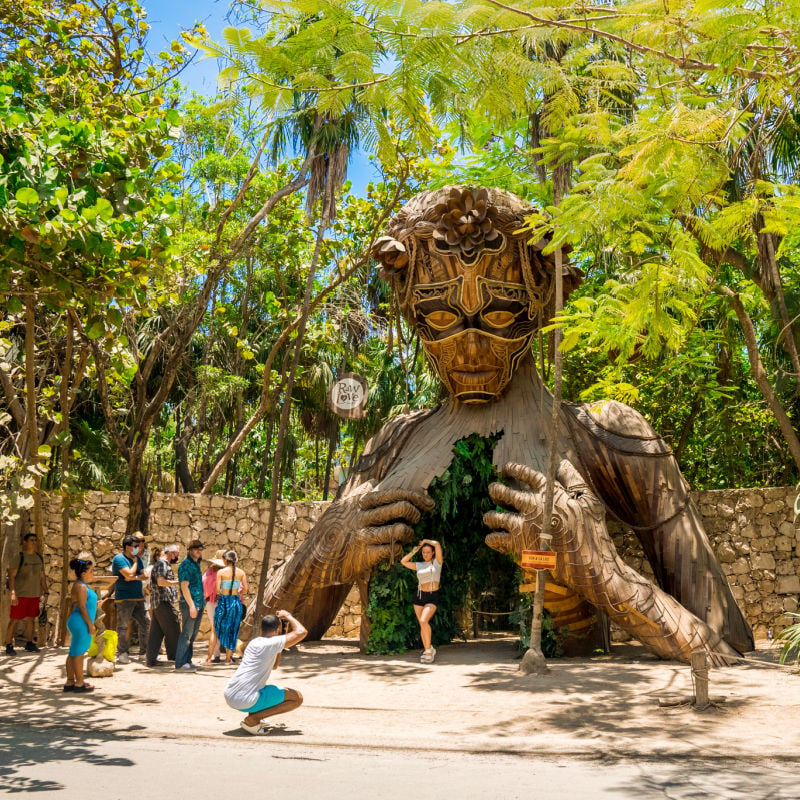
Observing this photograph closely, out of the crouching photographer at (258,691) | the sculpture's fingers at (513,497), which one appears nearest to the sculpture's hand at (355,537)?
the sculpture's fingers at (513,497)

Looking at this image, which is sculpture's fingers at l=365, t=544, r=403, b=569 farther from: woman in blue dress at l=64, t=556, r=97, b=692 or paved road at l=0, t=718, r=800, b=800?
paved road at l=0, t=718, r=800, b=800

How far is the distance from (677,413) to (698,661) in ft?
25.5

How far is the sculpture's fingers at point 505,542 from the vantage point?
861 cm

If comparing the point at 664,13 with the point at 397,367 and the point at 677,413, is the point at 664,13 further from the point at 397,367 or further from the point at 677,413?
the point at 397,367

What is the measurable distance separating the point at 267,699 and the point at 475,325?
4.66 metres

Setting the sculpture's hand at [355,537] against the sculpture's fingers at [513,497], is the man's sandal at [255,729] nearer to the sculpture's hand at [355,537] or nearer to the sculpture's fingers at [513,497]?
the sculpture's hand at [355,537]

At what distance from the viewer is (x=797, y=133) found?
932 centimetres

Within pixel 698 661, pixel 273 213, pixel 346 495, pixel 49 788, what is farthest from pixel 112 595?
pixel 273 213

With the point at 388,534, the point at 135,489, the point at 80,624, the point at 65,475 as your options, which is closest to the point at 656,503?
the point at 388,534

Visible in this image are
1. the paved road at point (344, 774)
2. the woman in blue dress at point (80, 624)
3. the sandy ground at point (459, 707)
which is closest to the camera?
the paved road at point (344, 774)

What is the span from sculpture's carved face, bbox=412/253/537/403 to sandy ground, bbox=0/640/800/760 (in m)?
2.88

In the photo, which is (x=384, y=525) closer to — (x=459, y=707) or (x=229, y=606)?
(x=229, y=606)

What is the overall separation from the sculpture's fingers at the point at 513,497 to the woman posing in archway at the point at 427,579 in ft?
2.66

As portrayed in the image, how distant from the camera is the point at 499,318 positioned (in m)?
9.61
